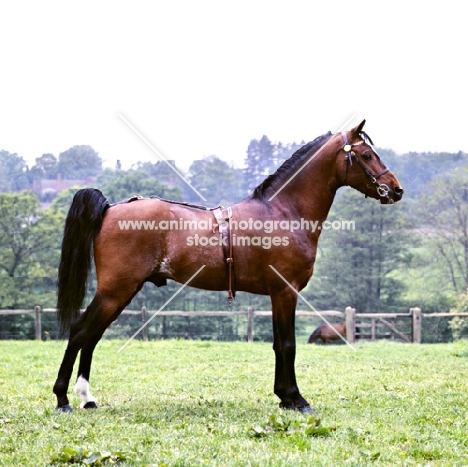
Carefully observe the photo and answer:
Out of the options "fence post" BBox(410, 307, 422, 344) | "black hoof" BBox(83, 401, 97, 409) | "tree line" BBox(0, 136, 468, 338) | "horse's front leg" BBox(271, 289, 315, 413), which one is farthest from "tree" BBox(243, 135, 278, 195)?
"black hoof" BBox(83, 401, 97, 409)

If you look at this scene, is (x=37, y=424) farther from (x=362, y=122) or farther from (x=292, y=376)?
(x=362, y=122)

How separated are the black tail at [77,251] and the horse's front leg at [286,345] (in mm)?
1841

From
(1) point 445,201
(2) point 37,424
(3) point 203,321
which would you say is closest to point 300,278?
(2) point 37,424

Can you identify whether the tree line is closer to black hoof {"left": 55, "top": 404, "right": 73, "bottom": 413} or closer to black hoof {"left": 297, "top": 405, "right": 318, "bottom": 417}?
black hoof {"left": 55, "top": 404, "right": 73, "bottom": 413}

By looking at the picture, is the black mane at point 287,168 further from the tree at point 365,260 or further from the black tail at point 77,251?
the tree at point 365,260

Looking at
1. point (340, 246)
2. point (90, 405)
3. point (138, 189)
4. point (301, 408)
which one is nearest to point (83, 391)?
point (90, 405)

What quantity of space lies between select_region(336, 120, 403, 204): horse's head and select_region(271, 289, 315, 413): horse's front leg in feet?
4.24

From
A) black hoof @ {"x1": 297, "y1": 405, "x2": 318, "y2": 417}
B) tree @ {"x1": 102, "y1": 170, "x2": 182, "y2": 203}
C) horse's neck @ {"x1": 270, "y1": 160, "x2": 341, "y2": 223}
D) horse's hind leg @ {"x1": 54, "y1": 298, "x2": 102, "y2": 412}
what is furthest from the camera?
tree @ {"x1": 102, "y1": 170, "x2": 182, "y2": 203}

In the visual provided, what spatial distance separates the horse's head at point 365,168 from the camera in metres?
5.61

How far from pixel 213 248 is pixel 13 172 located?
49.8 m

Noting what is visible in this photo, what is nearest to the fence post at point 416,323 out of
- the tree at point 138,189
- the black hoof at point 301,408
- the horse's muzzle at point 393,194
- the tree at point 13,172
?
the horse's muzzle at point 393,194

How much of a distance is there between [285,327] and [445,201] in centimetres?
3542

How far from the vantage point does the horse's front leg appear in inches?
212

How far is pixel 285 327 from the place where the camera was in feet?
17.9
